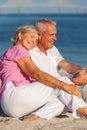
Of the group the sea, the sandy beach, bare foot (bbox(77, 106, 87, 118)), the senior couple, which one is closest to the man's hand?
the senior couple

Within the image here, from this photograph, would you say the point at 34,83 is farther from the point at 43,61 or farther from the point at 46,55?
the point at 46,55

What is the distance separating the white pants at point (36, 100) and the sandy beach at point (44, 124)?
9cm

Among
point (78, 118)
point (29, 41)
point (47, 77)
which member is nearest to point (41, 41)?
point (29, 41)

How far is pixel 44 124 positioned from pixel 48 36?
2.84 ft

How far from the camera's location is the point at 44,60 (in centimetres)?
500

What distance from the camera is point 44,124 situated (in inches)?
185

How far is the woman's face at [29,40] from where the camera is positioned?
4891mm

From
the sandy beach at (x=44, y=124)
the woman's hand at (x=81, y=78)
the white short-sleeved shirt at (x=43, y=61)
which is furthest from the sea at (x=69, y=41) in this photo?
the sandy beach at (x=44, y=124)

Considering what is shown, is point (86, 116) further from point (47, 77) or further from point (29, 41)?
point (29, 41)

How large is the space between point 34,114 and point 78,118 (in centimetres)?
40

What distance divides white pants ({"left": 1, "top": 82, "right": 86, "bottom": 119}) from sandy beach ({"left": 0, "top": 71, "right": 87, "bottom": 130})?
3.5 inches

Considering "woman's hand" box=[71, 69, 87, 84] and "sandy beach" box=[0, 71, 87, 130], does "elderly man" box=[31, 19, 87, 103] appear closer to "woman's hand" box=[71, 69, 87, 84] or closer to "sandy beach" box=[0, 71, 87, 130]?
"woman's hand" box=[71, 69, 87, 84]

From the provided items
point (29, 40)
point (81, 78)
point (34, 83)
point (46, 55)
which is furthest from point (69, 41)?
point (34, 83)

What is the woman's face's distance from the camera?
489 cm
